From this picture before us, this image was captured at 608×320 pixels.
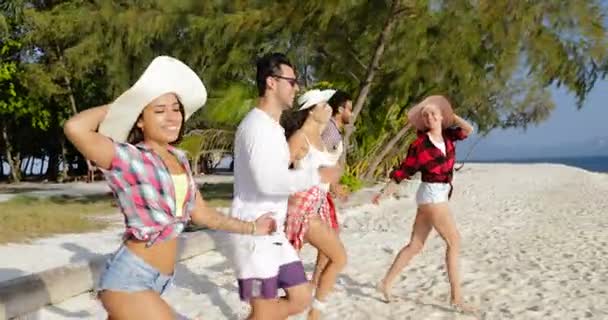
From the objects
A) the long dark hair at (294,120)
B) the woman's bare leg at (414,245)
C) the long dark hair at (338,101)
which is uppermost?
the long dark hair at (338,101)

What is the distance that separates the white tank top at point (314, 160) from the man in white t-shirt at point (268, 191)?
734 millimetres

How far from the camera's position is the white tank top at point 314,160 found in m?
4.26

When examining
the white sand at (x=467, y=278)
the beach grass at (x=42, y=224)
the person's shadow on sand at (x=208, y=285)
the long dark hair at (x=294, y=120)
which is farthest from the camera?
the beach grass at (x=42, y=224)

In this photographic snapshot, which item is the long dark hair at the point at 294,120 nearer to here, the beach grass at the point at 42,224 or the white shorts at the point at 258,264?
the white shorts at the point at 258,264

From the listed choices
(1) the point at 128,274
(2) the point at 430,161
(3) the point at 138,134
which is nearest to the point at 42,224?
(2) the point at 430,161

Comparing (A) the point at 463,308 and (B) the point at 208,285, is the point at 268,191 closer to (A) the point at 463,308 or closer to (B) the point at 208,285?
(A) the point at 463,308

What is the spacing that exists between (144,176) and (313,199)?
6.06 feet

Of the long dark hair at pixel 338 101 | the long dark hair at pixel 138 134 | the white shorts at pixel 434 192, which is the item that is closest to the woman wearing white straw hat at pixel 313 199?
the long dark hair at pixel 338 101

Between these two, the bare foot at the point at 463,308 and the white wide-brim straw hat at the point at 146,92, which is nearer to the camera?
the white wide-brim straw hat at the point at 146,92

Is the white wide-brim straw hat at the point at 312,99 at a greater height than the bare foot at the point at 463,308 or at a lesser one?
greater

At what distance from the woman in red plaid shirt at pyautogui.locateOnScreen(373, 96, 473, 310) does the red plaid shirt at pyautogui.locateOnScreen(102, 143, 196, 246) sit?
302 centimetres

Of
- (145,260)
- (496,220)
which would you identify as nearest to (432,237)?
(496,220)

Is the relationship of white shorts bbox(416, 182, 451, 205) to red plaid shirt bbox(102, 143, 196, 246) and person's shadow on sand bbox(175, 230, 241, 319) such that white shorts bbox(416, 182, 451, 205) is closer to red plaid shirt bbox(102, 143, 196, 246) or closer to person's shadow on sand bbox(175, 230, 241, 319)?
person's shadow on sand bbox(175, 230, 241, 319)

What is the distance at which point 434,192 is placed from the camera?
17.3 ft
